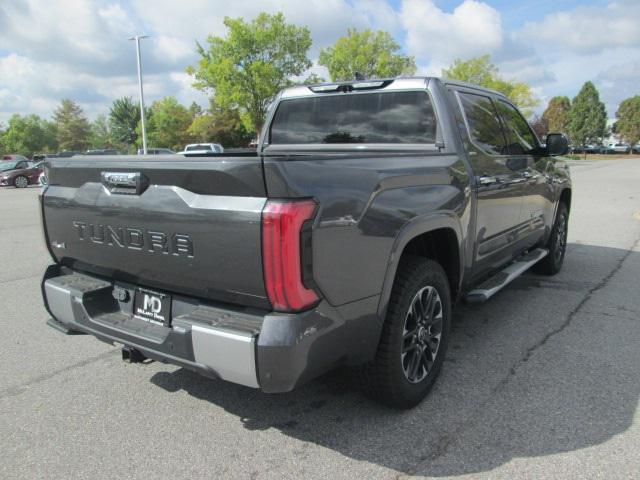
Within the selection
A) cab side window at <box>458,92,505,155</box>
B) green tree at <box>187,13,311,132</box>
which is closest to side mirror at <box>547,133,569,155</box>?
cab side window at <box>458,92,505,155</box>

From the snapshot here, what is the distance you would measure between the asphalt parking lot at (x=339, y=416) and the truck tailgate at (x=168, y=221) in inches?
33.1

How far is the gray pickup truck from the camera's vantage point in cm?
215

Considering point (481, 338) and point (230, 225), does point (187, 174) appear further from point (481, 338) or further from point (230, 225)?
point (481, 338)

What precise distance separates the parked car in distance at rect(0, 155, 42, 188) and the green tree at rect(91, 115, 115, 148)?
2682 inches

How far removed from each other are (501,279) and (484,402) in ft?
4.33

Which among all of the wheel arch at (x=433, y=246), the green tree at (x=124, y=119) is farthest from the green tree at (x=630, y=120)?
the wheel arch at (x=433, y=246)

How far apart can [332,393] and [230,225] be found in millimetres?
1517

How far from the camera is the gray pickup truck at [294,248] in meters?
2.15

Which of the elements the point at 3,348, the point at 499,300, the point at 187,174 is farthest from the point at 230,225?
the point at 499,300

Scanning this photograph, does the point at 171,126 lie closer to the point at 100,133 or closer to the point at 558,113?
the point at 100,133

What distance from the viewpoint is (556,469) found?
8.09 ft

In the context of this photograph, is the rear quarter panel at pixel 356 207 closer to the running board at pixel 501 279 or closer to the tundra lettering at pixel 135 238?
the tundra lettering at pixel 135 238

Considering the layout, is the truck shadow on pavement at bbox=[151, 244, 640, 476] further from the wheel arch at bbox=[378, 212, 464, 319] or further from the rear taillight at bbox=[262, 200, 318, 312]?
the rear taillight at bbox=[262, 200, 318, 312]

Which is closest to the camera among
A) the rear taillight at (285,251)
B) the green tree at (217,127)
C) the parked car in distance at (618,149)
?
the rear taillight at (285,251)
